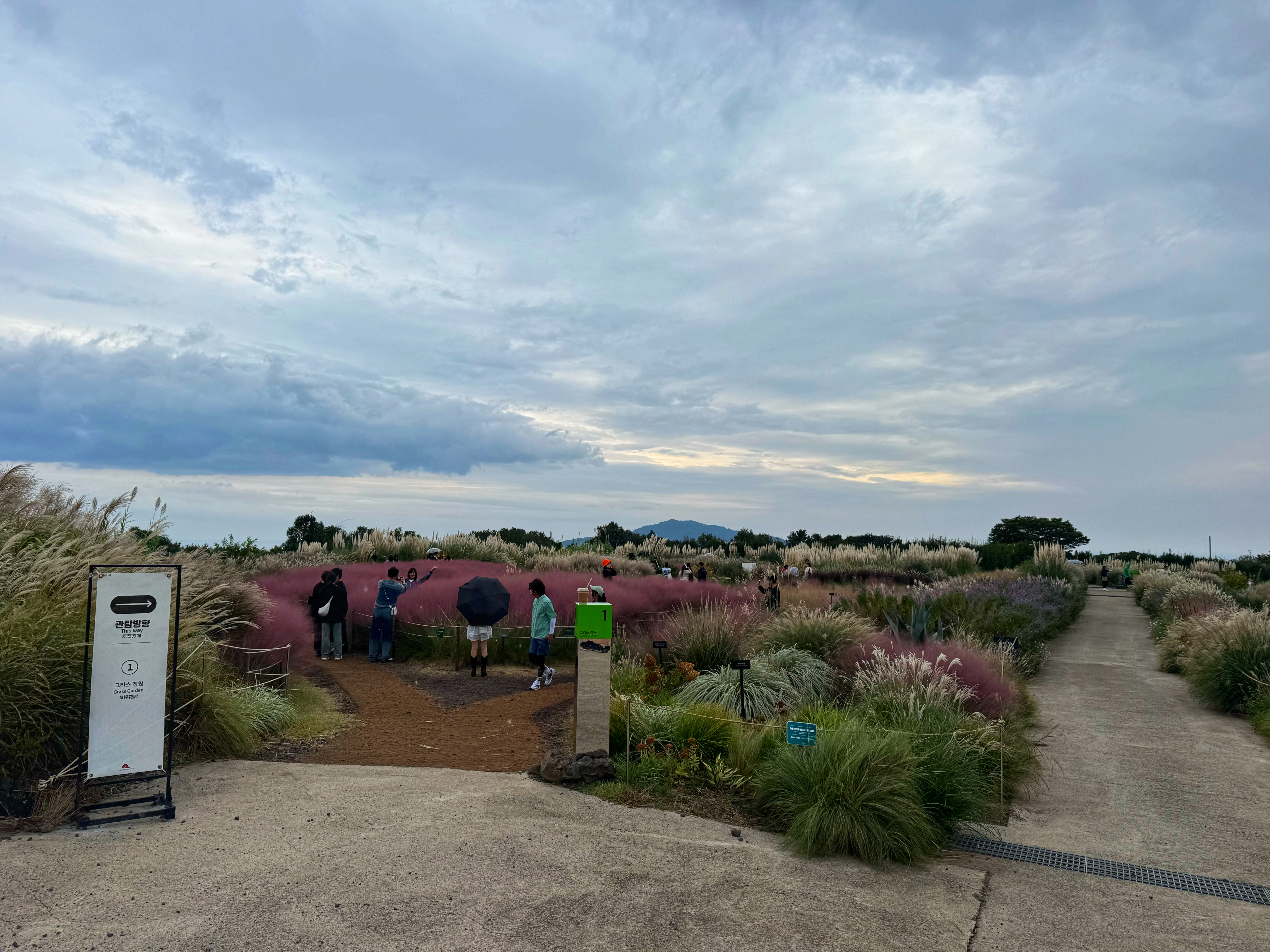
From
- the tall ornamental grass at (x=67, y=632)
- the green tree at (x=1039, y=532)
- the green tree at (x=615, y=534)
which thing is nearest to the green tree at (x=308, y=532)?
the green tree at (x=615, y=534)

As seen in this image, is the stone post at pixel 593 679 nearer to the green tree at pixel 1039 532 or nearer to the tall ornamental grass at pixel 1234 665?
the tall ornamental grass at pixel 1234 665

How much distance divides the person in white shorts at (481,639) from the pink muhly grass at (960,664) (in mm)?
5151

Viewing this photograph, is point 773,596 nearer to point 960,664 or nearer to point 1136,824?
point 960,664

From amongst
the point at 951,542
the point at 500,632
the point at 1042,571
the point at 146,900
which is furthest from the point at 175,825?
the point at 951,542

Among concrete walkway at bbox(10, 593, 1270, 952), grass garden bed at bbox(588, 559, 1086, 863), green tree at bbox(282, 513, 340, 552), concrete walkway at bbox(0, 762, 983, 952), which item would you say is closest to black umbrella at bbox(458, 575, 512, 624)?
grass garden bed at bbox(588, 559, 1086, 863)

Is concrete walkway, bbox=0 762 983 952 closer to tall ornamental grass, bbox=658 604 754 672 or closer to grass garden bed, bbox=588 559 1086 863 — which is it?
grass garden bed, bbox=588 559 1086 863

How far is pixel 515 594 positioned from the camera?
48.5 ft

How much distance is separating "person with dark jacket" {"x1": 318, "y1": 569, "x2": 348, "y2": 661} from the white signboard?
25.5ft

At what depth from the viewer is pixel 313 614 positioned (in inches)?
558

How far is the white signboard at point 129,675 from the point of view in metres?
5.44

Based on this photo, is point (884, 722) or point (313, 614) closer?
point (884, 722)

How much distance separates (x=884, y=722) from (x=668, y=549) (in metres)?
32.0

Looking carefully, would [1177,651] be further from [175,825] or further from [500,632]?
[175,825]

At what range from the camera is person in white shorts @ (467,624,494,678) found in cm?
1209
